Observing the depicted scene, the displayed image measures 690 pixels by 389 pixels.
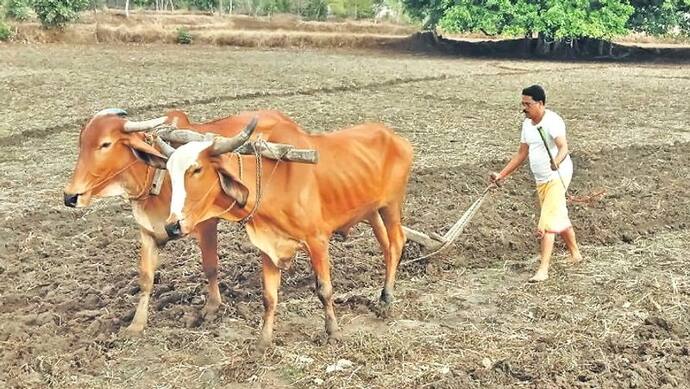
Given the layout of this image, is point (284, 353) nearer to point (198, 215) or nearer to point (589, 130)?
point (198, 215)

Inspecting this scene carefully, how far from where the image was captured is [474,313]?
615 centimetres

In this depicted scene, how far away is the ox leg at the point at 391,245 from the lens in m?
6.17

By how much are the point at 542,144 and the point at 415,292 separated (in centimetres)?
165

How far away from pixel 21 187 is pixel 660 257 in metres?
7.54

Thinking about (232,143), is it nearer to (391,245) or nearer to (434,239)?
(391,245)

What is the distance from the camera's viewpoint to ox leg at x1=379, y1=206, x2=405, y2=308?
6172mm

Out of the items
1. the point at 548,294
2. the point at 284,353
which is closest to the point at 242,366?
the point at 284,353

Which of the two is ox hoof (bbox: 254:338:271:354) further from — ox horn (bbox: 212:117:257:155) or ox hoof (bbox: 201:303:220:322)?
Answer: ox horn (bbox: 212:117:257:155)

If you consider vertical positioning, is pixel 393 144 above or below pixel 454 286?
above

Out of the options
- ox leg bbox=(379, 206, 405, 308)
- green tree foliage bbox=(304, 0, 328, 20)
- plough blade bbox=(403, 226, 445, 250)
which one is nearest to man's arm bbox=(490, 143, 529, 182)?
plough blade bbox=(403, 226, 445, 250)

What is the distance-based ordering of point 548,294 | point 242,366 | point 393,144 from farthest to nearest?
point 548,294, point 393,144, point 242,366

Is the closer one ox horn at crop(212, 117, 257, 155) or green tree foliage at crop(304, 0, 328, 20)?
ox horn at crop(212, 117, 257, 155)

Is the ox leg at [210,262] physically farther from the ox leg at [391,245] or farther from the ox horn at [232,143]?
the ox leg at [391,245]

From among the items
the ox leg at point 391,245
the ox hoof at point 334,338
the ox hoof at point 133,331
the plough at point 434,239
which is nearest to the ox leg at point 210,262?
the ox hoof at point 133,331
